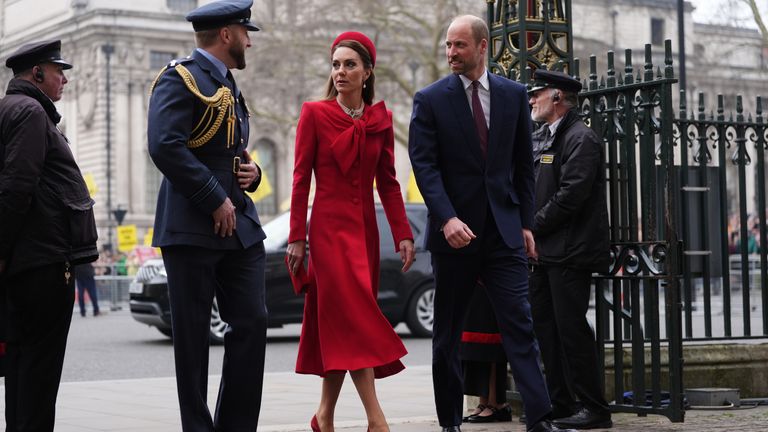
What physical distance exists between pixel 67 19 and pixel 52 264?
60537 mm

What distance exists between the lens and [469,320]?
799 centimetres

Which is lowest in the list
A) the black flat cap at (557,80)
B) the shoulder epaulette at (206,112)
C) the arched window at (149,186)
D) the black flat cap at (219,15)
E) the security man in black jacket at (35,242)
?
the security man in black jacket at (35,242)

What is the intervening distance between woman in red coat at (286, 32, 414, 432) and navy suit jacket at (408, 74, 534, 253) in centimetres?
21

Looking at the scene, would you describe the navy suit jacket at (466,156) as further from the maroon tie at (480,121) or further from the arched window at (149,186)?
the arched window at (149,186)

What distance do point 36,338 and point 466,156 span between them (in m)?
2.21

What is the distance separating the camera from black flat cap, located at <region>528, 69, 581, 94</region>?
7.67 metres

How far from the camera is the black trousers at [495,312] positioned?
6.69 m

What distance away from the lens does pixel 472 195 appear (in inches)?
269

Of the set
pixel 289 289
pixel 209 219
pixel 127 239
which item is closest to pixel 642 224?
pixel 209 219

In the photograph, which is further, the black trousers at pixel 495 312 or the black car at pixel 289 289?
the black car at pixel 289 289

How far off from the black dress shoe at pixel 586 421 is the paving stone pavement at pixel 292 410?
8cm

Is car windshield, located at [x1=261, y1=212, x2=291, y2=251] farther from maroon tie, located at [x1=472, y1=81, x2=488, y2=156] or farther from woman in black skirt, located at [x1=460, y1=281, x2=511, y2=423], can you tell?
maroon tie, located at [x1=472, y1=81, x2=488, y2=156]

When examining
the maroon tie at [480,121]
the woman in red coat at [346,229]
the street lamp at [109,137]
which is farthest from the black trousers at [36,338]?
the street lamp at [109,137]

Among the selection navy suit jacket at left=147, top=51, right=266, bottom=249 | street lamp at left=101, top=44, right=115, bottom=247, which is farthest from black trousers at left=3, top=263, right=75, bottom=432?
street lamp at left=101, top=44, right=115, bottom=247
